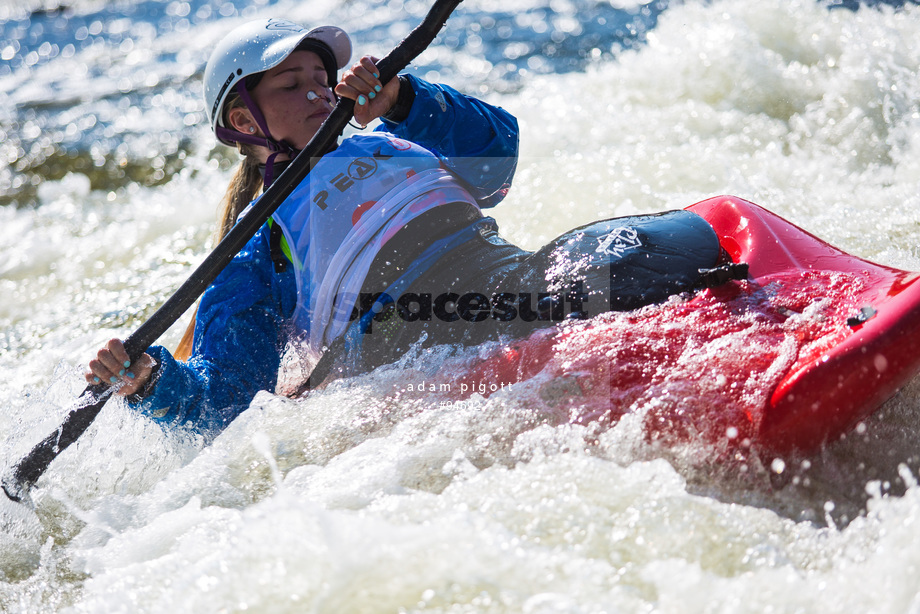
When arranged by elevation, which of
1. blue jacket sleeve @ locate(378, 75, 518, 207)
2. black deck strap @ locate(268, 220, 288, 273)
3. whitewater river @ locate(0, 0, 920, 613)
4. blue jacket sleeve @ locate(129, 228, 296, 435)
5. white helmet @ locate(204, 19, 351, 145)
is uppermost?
white helmet @ locate(204, 19, 351, 145)

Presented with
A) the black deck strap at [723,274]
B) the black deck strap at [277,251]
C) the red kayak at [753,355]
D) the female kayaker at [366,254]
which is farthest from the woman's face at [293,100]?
the black deck strap at [723,274]

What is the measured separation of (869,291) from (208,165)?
15.7ft

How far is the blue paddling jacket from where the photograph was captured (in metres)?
2.07

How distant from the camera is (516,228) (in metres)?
3.68

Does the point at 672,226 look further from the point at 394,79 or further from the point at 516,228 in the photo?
the point at 516,228

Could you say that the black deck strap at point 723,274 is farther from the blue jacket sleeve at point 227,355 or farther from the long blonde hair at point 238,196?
the long blonde hair at point 238,196

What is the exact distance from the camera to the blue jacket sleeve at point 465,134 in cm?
228

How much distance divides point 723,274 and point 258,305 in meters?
1.26

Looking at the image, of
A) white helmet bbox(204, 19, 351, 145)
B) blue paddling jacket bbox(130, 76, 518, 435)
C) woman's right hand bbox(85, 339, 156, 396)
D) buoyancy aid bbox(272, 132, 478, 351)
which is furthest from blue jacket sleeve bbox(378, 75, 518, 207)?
woman's right hand bbox(85, 339, 156, 396)

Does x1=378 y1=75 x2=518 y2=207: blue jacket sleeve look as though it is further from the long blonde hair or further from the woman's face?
the long blonde hair

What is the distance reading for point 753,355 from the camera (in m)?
1.62

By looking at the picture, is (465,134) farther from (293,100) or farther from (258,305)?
(258,305)

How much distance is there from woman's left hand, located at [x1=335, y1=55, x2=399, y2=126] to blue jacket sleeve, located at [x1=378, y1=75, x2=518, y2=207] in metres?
0.14

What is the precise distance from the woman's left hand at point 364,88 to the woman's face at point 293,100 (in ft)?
0.68
